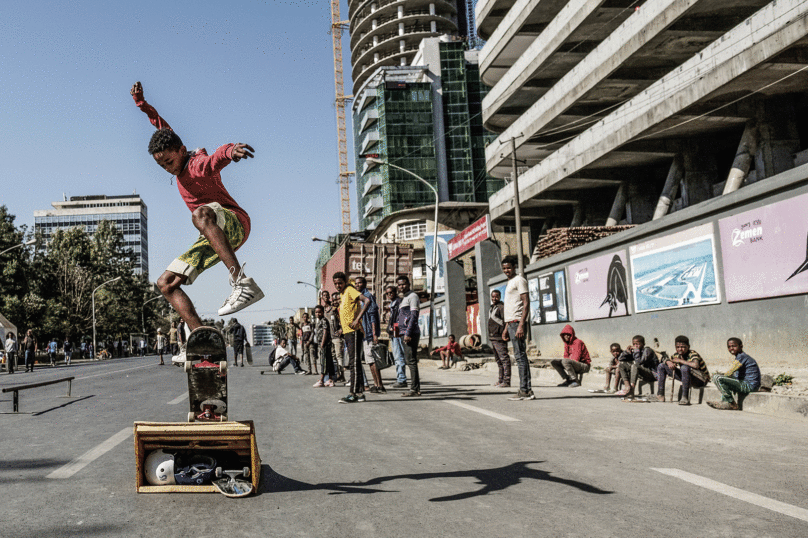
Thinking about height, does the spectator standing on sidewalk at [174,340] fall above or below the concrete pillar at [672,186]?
below

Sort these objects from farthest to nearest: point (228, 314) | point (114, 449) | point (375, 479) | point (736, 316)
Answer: point (736, 316), point (114, 449), point (375, 479), point (228, 314)

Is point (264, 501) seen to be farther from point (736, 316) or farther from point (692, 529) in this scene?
point (736, 316)

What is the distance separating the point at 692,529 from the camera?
11.7 feet

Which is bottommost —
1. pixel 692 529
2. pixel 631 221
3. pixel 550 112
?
pixel 692 529

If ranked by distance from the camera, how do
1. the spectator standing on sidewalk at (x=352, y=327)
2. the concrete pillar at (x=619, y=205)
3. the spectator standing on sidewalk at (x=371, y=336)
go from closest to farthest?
the spectator standing on sidewalk at (x=352, y=327), the spectator standing on sidewalk at (x=371, y=336), the concrete pillar at (x=619, y=205)

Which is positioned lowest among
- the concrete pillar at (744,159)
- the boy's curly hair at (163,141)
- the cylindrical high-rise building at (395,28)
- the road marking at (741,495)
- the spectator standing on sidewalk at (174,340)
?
the road marking at (741,495)

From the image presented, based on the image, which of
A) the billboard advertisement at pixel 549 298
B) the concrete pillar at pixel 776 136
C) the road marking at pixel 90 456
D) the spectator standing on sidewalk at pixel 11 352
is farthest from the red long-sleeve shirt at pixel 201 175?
the spectator standing on sidewalk at pixel 11 352

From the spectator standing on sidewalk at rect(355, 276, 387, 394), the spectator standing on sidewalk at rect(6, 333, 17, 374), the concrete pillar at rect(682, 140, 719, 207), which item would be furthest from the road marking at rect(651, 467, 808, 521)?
the spectator standing on sidewalk at rect(6, 333, 17, 374)

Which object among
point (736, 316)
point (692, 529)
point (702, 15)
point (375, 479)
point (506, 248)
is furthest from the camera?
point (506, 248)

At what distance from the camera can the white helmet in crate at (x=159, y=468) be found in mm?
4500

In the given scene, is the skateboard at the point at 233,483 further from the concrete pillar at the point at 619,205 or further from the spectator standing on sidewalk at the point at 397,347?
the concrete pillar at the point at 619,205

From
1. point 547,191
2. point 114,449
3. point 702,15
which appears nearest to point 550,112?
point 547,191

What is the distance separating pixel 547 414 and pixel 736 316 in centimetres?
657

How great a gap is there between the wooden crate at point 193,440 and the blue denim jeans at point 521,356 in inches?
246
